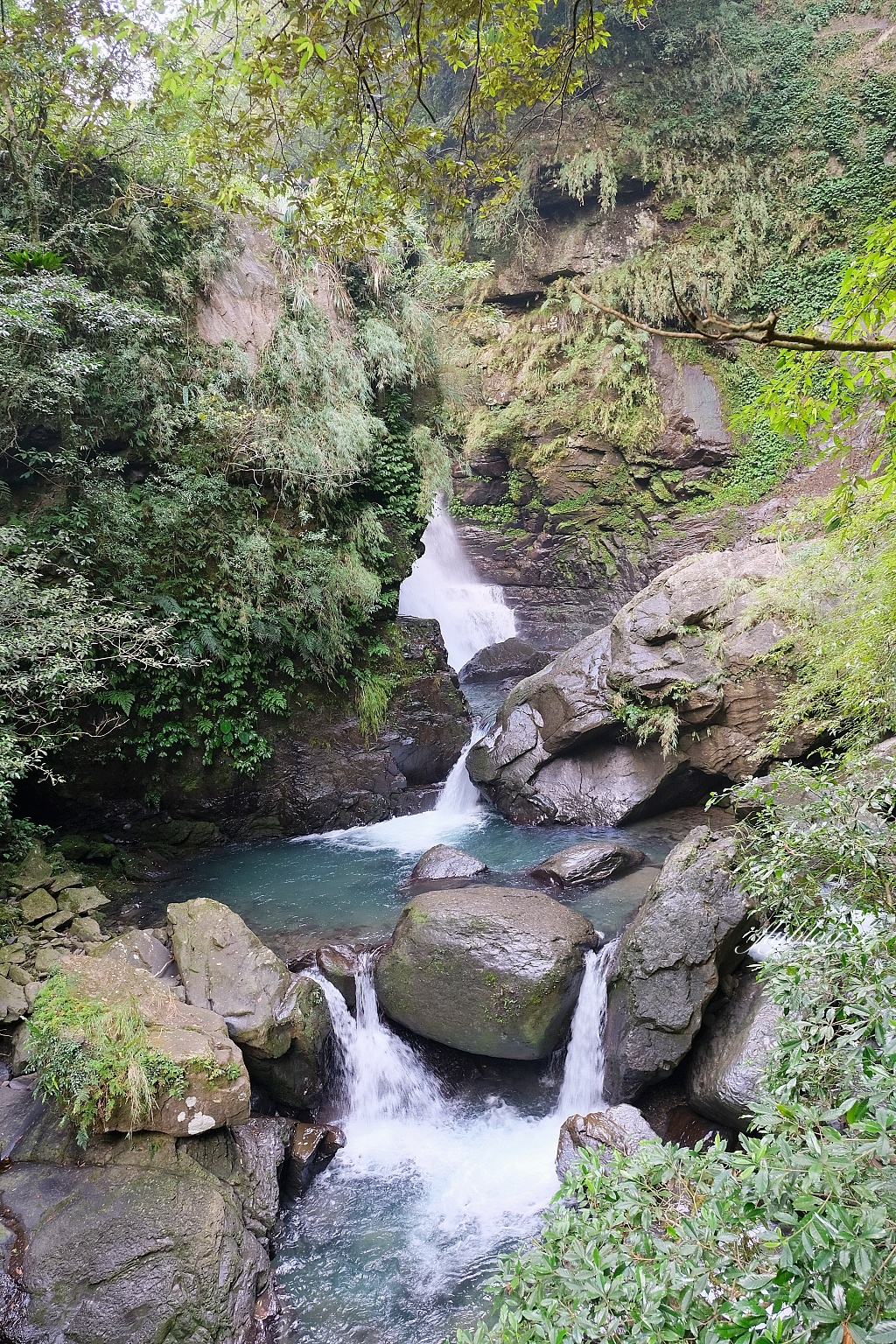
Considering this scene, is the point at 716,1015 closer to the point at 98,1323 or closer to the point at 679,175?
the point at 98,1323

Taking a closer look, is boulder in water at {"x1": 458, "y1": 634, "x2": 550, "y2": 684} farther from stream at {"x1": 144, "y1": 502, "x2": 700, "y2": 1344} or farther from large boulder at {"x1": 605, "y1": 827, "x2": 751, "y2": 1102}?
large boulder at {"x1": 605, "y1": 827, "x2": 751, "y2": 1102}

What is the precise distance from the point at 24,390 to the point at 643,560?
1153 centimetres

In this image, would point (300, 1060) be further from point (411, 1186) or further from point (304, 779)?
point (304, 779)

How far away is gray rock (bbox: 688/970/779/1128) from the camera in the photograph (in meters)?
4.45

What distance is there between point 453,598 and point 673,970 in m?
10.6

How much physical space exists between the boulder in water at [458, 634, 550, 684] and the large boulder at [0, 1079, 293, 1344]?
9807 mm

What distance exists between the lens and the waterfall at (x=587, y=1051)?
5.30 metres

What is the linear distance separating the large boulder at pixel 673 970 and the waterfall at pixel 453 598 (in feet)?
28.2

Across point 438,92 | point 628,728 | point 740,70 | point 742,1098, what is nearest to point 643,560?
point 628,728

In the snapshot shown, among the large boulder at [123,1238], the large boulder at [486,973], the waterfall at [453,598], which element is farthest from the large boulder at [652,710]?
the large boulder at [123,1238]

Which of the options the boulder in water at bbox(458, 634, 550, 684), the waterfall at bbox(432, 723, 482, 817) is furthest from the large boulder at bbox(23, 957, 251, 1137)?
the boulder in water at bbox(458, 634, 550, 684)

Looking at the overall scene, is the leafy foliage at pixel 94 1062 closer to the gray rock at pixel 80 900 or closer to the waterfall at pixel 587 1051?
the gray rock at pixel 80 900

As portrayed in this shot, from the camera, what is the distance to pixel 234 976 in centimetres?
537

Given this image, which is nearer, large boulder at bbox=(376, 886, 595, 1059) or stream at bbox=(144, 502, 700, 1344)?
stream at bbox=(144, 502, 700, 1344)
